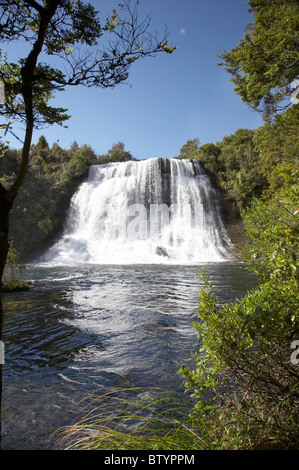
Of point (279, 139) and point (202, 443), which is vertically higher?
point (279, 139)

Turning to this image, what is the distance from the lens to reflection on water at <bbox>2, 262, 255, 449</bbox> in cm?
357

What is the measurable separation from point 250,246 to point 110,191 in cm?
2558

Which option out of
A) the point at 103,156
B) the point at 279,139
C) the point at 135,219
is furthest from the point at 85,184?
the point at 279,139

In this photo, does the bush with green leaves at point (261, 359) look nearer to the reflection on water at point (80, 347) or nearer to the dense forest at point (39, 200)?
the reflection on water at point (80, 347)

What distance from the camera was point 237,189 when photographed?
2714 centimetres

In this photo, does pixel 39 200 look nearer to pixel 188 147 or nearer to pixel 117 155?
pixel 117 155

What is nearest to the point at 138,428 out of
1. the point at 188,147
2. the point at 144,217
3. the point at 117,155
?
the point at 144,217

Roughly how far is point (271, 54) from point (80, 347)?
36.7 ft

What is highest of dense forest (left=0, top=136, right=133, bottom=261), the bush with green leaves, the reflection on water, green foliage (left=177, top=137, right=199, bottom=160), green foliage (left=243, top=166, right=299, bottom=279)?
green foliage (left=177, top=137, right=199, bottom=160)

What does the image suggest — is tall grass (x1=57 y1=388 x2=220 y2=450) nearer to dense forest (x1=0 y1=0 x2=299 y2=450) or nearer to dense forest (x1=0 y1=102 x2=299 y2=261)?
dense forest (x1=0 y1=0 x2=299 y2=450)

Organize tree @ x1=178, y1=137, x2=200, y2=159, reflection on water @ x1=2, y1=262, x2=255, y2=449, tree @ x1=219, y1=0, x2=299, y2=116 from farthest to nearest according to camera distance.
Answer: tree @ x1=178, y1=137, x2=200, y2=159
tree @ x1=219, y1=0, x2=299, y2=116
reflection on water @ x1=2, y1=262, x2=255, y2=449

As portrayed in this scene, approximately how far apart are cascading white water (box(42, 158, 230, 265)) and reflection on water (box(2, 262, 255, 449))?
12.6 m

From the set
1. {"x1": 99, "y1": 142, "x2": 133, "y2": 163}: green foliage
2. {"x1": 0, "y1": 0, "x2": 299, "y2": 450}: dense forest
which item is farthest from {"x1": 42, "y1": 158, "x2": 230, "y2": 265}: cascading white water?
{"x1": 99, "y1": 142, "x2": 133, "y2": 163}: green foliage
